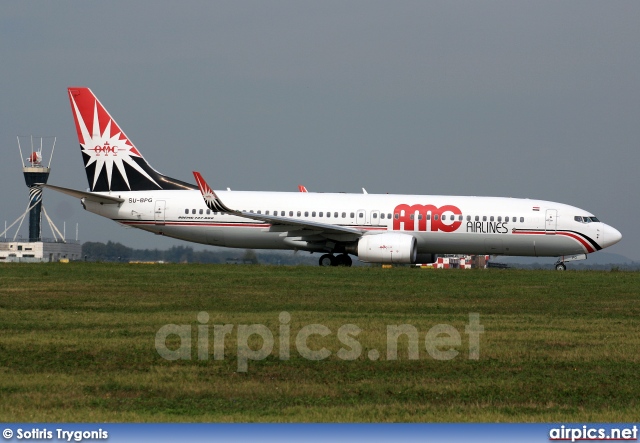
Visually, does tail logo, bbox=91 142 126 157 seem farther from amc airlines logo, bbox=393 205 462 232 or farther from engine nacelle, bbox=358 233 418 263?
amc airlines logo, bbox=393 205 462 232

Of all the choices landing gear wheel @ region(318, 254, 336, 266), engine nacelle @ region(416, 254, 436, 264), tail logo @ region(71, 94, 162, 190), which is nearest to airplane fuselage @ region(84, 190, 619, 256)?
engine nacelle @ region(416, 254, 436, 264)

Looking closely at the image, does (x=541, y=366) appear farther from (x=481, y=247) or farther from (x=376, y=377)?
(x=481, y=247)

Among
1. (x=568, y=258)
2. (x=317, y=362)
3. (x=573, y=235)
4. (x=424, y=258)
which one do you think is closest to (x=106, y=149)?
(x=424, y=258)

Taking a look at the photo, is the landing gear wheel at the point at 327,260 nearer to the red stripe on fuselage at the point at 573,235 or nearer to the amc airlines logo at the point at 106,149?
the red stripe on fuselage at the point at 573,235

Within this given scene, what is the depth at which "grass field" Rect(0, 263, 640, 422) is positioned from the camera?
1070 centimetres

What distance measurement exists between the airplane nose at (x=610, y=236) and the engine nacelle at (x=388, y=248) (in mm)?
7549

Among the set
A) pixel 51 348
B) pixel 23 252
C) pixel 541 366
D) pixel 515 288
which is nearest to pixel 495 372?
pixel 541 366

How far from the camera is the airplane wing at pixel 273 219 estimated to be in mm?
36219

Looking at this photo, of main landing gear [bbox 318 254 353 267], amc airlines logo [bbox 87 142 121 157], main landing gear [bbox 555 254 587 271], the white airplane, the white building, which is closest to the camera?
the white airplane

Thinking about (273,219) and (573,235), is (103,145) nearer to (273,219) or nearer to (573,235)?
(273,219)

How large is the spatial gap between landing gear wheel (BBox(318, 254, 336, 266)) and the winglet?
16.3 feet

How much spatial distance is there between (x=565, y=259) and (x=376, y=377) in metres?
28.7

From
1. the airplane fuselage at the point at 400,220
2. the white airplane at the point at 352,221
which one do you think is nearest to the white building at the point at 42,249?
the white airplane at the point at 352,221

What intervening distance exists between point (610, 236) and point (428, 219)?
699 centimetres
